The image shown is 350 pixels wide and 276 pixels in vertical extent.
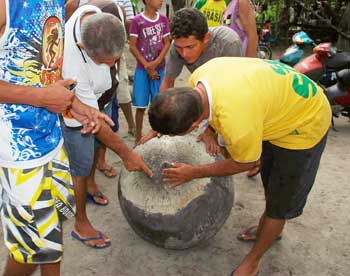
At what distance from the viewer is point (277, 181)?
99.5 inches

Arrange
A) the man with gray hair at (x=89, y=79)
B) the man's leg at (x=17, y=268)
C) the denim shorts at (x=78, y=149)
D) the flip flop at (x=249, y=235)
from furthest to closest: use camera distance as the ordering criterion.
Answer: the flip flop at (x=249, y=235)
the denim shorts at (x=78, y=149)
the man with gray hair at (x=89, y=79)
the man's leg at (x=17, y=268)

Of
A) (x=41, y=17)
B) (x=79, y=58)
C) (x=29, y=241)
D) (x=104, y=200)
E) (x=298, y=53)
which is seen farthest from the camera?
(x=298, y=53)

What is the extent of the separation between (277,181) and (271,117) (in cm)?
50

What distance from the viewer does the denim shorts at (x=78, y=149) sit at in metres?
2.77

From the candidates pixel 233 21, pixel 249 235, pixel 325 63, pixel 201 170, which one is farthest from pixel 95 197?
pixel 325 63

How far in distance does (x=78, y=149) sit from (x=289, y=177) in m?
1.35

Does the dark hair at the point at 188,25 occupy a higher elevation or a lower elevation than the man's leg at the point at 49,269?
higher

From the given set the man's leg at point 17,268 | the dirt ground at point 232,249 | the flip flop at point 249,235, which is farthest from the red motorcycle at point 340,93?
the man's leg at point 17,268

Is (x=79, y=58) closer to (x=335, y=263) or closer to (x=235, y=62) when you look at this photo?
(x=235, y=62)

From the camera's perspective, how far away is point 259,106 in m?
2.03

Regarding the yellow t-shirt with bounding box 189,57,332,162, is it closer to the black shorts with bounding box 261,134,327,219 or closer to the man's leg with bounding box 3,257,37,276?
the black shorts with bounding box 261,134,327,219

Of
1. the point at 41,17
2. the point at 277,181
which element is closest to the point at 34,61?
the point at 41,17

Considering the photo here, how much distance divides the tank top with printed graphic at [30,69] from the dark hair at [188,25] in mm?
912

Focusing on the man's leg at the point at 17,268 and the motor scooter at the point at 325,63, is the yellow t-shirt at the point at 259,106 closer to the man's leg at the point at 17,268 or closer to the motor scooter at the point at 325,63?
the man's leg at the point at 17,268
